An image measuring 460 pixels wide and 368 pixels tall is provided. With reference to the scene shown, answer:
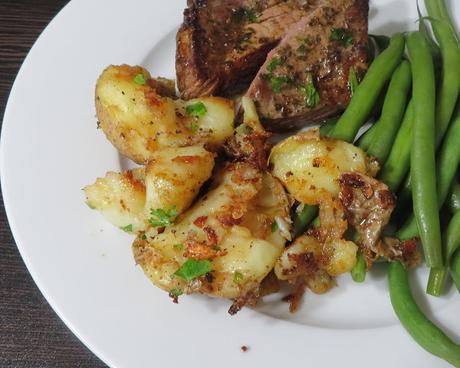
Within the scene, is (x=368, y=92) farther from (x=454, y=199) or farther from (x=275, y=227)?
(x=275, y=227)

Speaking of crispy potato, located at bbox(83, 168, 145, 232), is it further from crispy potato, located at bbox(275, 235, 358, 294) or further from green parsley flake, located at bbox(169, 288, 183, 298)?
crispy potato, located at bbox(275, 235, 358, 294)

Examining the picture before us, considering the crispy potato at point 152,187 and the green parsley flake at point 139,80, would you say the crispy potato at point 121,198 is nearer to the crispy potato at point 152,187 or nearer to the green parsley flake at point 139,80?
the crispy potato at point 152,187

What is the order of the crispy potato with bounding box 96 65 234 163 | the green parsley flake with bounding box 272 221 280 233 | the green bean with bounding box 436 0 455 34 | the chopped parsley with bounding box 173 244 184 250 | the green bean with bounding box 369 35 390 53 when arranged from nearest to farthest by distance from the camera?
the chopped parsley with bounding box 173 244 184 250, the green parsley flake with bounding box 272 221 280 233, the crispy potato with bounding box 96 65 234 163, the green bean with bounding box 436 0 455 34, the green bean with bounding box 369 35 390 53

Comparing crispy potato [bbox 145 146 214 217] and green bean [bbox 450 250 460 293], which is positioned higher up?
crispy potato [bbox 145 146 214 217]

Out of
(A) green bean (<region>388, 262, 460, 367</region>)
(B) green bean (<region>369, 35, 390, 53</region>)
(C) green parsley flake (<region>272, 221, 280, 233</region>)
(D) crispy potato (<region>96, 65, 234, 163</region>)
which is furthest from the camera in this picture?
(B) green bean (<region>369, 35, 390, 53</region>)

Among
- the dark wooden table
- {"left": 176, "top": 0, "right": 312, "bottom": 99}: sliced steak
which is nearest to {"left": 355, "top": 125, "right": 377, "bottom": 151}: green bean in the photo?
{"left": 176, "top": 0, "right": 312, "bottom": 99}: sliced steak

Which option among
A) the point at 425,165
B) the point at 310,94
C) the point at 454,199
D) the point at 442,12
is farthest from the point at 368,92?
the point at 442,12

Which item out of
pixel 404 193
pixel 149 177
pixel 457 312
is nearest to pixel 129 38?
pixel 149 177
